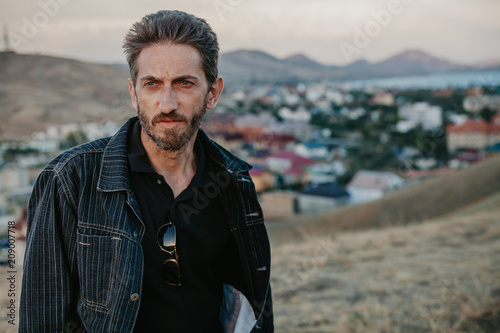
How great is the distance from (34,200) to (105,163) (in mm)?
203

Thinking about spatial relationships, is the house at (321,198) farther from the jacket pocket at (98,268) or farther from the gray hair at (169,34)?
the jacket pocket at (98,268)

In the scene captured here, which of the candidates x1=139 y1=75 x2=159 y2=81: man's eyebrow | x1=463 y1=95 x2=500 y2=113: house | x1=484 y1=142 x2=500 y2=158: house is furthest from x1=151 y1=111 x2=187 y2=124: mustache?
x1=463 y1=95 x2=500 y2=113: house

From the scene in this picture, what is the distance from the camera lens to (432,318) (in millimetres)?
3014

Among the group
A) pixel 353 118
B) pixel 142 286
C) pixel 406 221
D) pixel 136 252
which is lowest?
pixel 406 221

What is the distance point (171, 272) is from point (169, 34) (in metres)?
0.67

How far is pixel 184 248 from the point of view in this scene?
1360mm

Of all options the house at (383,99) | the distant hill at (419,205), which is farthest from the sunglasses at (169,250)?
the house at (383,99)

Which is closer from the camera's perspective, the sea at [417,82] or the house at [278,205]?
the house at [278,205]

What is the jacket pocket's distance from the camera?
3.95 feet

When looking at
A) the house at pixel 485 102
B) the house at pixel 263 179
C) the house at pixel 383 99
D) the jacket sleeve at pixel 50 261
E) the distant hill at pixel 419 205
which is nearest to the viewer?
the jacket sleeve at pixel 50 261

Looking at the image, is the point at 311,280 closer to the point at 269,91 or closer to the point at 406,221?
the point at 406,221

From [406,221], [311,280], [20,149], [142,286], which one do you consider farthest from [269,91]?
[142,286]

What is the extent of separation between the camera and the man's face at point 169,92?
4.46 feet

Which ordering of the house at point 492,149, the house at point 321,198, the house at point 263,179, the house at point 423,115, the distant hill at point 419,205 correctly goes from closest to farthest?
the distant hill at point 419,205 → the house at point 321,198 → the house at point 263,179 → the house at point 492,149 → the house at point 423,115
